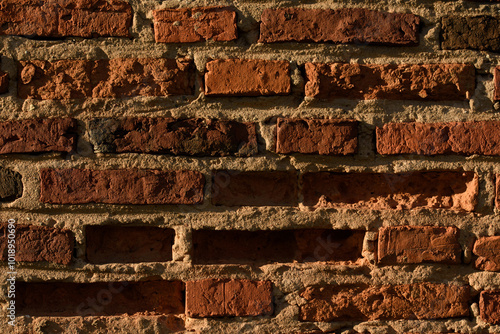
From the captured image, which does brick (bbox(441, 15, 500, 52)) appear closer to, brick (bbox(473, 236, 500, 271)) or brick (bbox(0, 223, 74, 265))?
brick (bbox(473, 236, 500, 271))

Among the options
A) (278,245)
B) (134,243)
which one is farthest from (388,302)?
(134,243)

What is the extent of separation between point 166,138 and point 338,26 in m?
0.41

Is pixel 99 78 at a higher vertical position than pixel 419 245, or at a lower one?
higher

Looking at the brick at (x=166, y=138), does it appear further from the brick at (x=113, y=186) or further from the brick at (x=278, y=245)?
the brick at (x=278, y=245)

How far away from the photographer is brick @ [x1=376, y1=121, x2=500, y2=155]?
101 cm

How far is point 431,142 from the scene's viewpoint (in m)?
1.01

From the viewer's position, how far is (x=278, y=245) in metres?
1.07

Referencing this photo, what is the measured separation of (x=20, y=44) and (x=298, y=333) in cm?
80

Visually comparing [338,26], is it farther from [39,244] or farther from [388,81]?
[39,244]

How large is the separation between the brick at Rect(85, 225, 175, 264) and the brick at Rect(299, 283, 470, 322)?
30 cm

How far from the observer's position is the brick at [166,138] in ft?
3.29

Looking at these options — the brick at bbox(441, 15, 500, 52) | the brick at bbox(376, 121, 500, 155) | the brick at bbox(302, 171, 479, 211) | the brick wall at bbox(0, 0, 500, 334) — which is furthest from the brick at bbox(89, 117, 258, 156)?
Answer: the brick at bbox(441, 15, 500, 52)

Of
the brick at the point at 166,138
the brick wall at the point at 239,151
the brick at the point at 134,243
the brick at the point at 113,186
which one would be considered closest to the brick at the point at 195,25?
the brick wall at the point at 239,151

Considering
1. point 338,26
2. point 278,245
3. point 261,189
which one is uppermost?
point 338,26
